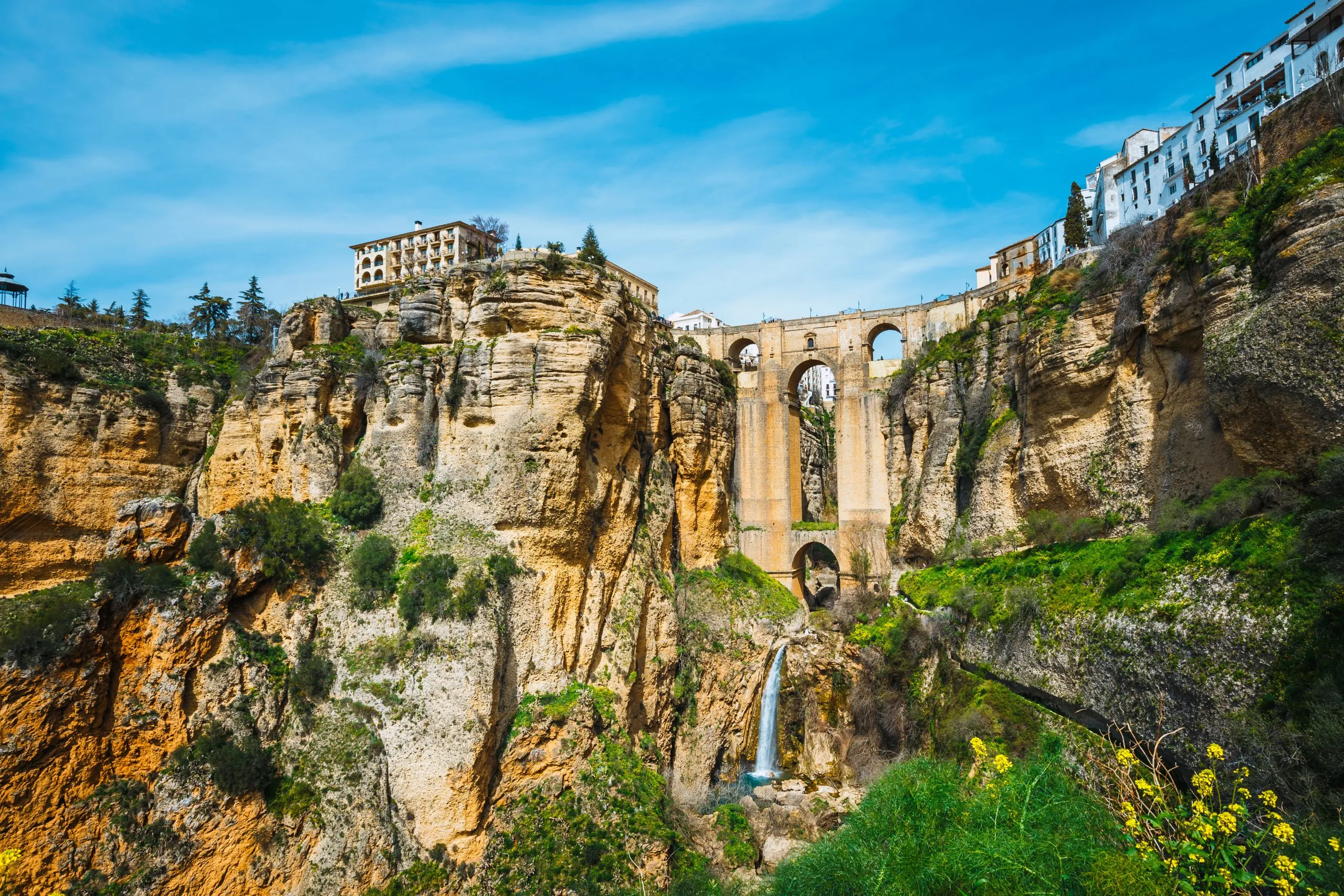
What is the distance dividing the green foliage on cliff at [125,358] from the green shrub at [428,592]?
9514 mm

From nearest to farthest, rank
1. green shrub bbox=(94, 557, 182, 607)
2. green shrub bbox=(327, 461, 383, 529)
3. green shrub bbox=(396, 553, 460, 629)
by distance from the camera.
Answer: green shrub bbox=(94, 557, 182, 607) → green shrub bbox=(396, 553, 460, 629) → green shrub bbox=(327, 461, 383, 529)

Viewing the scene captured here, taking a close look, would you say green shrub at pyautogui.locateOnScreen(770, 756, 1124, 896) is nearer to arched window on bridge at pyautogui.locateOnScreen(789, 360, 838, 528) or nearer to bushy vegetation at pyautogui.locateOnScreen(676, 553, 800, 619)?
bushy vegetation at pyautogui.locateOnScreen(676, 553, 800, 619)

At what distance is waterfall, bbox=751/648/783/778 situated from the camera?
25.6m

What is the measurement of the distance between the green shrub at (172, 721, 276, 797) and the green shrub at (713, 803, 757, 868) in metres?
10.4

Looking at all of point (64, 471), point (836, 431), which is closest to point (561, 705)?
point (64, 471)

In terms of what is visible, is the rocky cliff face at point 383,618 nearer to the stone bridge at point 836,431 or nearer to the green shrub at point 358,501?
the green shrub at point 358,501

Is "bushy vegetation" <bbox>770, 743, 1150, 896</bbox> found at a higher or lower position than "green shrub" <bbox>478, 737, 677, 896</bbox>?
higher

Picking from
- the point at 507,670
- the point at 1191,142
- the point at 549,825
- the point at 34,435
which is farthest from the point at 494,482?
the point at 1191,142

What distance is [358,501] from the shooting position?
2083 centimetres

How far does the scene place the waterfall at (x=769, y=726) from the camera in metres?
25.6

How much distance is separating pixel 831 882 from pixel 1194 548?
9.49 m

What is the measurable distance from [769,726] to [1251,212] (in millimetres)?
18699

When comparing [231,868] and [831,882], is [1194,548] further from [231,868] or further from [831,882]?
[231,868]

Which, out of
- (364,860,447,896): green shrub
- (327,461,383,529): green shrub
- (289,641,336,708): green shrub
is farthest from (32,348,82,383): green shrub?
(364,860,447,896): green shrub
